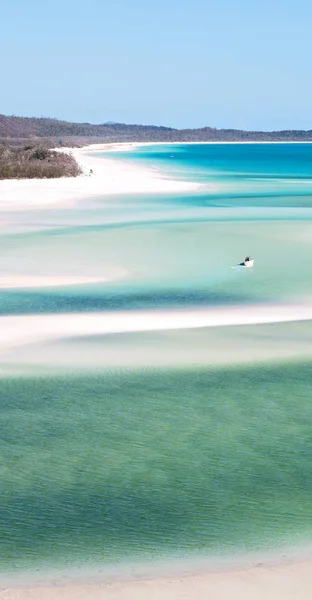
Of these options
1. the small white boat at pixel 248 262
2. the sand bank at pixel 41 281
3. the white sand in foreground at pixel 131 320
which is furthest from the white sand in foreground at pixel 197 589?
the small white boat at pixel 248 262

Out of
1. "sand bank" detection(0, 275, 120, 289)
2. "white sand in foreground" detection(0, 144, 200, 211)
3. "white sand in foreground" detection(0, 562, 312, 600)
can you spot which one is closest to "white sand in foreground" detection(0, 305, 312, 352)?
"sand bank" detection(0, 275, 120, 289)

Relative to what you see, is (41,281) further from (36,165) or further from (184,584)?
(36,165)

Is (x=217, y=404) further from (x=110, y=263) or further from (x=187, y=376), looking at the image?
(x=110, y=263)

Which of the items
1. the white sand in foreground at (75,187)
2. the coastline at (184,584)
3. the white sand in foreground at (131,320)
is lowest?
the white sand in foreground at (75,187)

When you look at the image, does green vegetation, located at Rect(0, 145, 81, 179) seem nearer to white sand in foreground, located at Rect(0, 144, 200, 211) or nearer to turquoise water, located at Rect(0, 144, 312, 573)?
white sand in foreground, located at Rect(0, 144, 200, 211)

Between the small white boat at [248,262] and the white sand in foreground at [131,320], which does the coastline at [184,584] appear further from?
the small white boat at [248,262]

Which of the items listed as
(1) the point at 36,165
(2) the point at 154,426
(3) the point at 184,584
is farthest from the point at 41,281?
(1) the point at 36,165
